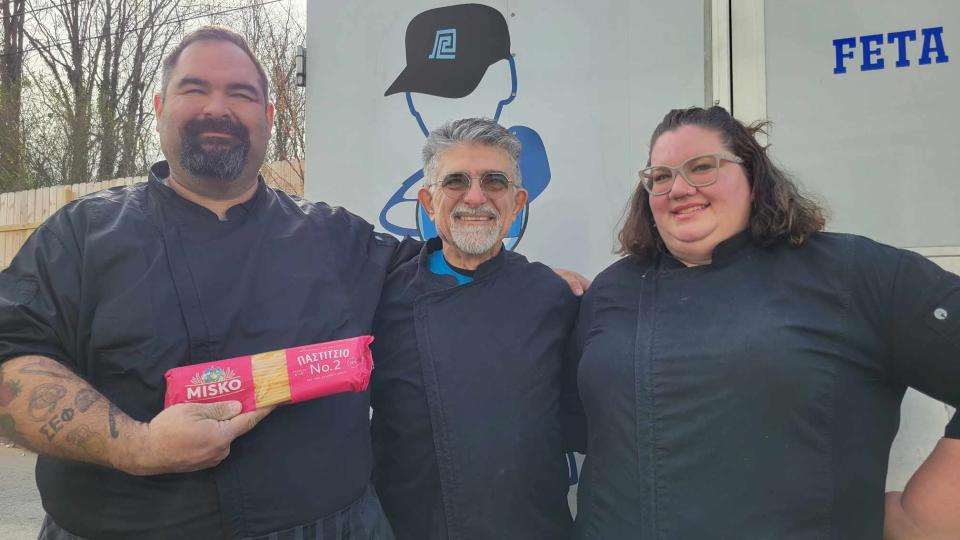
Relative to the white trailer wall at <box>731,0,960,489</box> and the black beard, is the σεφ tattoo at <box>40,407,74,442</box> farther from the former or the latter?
the white trailer wall at <box>731,0,960,489</box>

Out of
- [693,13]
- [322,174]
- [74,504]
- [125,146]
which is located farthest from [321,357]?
[125,146]

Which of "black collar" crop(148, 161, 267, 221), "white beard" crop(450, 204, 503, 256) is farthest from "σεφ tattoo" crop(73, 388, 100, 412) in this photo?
"white beard" crop(450, 204, 503, 256)

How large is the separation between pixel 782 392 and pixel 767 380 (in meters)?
0.03

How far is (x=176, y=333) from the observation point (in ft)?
4.95

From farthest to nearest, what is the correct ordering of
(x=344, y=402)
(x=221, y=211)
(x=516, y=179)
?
(x=516, y=179), (x=221, y=211), (x=344, y=402)

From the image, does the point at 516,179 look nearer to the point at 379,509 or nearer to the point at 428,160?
the point at 428,160

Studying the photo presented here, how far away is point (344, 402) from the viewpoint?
1.64 m

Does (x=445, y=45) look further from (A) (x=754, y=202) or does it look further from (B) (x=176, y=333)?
(B) (x=176, y=333)

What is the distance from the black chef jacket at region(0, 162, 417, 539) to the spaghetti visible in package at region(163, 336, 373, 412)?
0.11 metres

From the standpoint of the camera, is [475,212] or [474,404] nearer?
[474,404]

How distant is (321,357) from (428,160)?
72cm

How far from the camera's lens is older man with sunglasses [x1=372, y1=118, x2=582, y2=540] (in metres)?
1.65

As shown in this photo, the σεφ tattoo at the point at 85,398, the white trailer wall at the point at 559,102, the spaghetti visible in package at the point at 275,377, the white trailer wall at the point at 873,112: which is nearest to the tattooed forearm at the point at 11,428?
the σεφ tattoo at the point at 85,398

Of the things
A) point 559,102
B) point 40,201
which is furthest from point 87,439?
point 40,201
